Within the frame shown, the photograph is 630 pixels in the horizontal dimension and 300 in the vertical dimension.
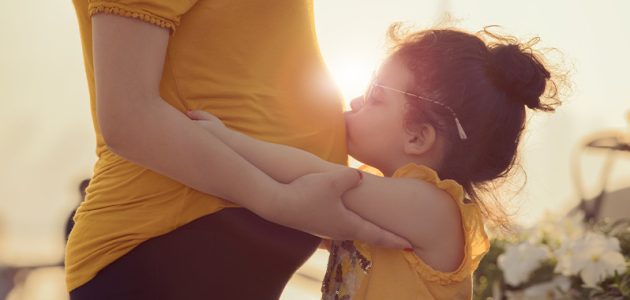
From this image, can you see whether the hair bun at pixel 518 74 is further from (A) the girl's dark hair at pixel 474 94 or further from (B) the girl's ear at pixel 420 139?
(B) the girl's ear at pixel 420 139

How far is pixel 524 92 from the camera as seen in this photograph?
1731 mm

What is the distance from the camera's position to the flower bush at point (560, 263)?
3.32m

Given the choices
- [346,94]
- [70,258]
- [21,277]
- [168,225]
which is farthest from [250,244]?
[21,277]

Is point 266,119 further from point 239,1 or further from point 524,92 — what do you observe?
point 524,92

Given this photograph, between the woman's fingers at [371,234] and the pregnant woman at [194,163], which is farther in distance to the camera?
the woman's fingers at [371,234]

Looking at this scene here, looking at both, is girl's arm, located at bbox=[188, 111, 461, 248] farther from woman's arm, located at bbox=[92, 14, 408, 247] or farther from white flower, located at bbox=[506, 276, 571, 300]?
white flower, located at bbox=[506, 276, 571, 300]

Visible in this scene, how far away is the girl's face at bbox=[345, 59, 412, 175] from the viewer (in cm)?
162

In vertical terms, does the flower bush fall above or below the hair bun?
below

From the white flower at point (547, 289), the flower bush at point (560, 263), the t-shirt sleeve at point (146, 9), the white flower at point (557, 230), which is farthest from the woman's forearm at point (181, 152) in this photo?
the white flower at point (557, 230)

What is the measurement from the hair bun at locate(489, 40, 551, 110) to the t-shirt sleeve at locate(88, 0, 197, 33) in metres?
0.72

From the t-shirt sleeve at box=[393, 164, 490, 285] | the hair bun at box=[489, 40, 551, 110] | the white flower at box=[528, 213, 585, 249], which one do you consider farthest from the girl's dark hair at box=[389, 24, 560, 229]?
the white flower at box=[528, 213, 585, 249]

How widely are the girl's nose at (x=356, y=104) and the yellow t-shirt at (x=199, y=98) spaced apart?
0.89 ft

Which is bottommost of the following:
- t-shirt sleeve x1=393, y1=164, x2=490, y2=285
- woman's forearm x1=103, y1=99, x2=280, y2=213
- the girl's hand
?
t-shirt sleeve x1=393, y1=164, x2=490, y2=285

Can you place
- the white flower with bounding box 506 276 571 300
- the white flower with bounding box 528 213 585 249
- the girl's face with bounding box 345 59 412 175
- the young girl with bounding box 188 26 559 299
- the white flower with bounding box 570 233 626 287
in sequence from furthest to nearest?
the white flower with bounding box 528 213 585 249, the white flower with bounding box 506 276 571 300, the white flower with bounding box 570 233 626 287, the girl's face with bounding box 345 59 412 175, the young girl with bounding box 188 26 559 299
